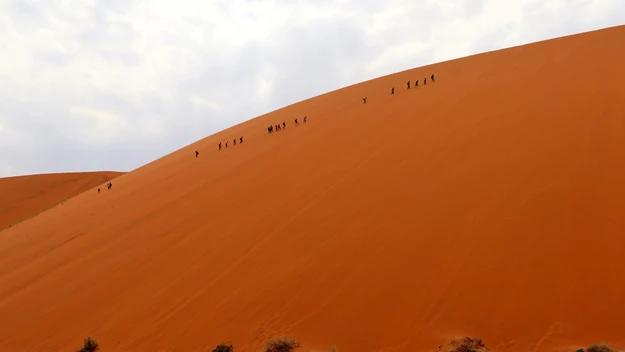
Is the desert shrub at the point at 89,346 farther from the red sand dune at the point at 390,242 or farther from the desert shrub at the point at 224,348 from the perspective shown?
the desert shrub at the point at 224,348

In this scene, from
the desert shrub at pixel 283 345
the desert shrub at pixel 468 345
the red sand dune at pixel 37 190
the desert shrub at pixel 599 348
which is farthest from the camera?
the red sand dune at pixel 37 190

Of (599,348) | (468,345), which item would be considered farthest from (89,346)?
(599,348)

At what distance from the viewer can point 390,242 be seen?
269 inches

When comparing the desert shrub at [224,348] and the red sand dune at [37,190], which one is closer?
the desert shrub at [224,348]

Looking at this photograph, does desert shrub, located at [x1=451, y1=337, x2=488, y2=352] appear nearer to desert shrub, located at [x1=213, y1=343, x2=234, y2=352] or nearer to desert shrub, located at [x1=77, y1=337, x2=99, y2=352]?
desert shrub, located at [x1=213, y1=343, x2=234, y2=352]

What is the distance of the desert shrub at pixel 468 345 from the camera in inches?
181

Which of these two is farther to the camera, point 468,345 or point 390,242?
point 390,242

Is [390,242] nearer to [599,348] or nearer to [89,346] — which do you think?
[599,348]

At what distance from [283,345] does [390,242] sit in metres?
2.13

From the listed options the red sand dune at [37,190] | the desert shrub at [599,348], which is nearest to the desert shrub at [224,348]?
the desert shrub at [599,348]

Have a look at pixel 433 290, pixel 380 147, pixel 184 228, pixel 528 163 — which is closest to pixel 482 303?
pixel 433 290

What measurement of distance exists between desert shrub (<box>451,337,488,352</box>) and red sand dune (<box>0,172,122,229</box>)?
34094 millimetres

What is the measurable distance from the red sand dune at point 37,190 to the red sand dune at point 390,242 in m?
23.9

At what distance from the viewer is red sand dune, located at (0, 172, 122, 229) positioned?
34191 mm
